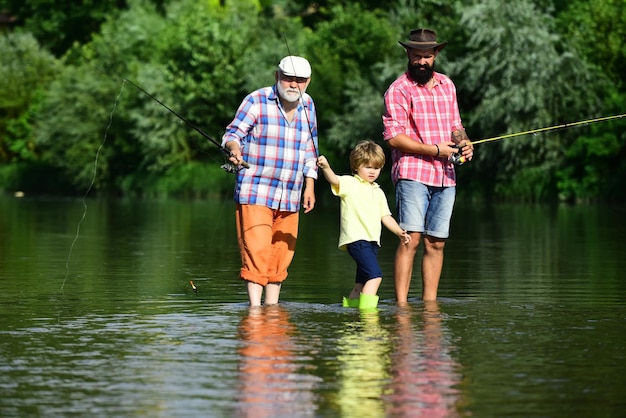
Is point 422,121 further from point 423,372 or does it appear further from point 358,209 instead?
point 423,372

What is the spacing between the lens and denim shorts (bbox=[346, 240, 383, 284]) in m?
11.0

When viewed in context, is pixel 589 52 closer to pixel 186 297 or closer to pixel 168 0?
pixel 168 0

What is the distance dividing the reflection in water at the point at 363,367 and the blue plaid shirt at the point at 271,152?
1.24 m

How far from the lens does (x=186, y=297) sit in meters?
12.2

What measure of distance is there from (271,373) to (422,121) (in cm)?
399

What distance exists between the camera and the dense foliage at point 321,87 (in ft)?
157

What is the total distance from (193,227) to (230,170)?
17.3 metres

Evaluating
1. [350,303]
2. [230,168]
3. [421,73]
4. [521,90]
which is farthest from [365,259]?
[521,90]

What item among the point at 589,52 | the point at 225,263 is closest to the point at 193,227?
the point at 225,263

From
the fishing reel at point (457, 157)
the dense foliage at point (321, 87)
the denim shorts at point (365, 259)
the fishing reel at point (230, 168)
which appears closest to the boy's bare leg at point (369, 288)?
the denim shorts at point (365, 259)

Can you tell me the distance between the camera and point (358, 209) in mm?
11180

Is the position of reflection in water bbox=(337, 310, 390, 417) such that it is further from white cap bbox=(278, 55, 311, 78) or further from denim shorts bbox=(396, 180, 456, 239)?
white cap bbox=(278, 55, 311, 78)

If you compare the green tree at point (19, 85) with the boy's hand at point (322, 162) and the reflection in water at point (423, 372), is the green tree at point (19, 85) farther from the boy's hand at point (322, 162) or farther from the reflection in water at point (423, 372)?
the reflection in water at point (423, 372)

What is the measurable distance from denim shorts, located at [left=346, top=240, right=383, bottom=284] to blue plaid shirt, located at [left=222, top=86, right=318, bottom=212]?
0.54 meters
